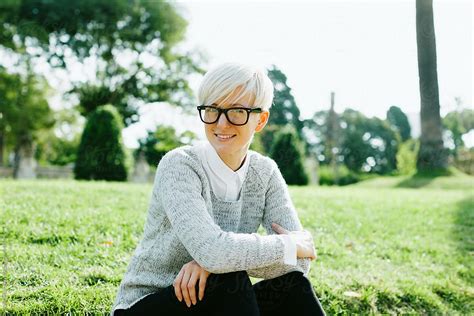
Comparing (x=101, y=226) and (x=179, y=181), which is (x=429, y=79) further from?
(x=179, y=181)

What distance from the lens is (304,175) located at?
1372 cm

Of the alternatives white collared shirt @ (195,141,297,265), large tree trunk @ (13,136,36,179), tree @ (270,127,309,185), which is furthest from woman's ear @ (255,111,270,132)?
large tree trunk @ (13,136,36,179)

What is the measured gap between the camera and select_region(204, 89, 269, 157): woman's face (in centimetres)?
202

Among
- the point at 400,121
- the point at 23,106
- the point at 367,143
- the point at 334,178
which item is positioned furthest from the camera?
the point at 400,121

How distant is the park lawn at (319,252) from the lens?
298 centimetres

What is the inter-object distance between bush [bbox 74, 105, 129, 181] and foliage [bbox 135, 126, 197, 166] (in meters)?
10.7

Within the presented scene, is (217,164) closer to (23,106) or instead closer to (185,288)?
(185,288)

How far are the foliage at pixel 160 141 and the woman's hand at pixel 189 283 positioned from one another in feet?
71.6

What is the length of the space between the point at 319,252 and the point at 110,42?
81.0 feet

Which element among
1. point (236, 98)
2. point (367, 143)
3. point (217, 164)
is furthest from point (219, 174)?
point (367, 143)

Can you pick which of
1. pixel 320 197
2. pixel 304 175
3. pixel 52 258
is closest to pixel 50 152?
pixel 304 175

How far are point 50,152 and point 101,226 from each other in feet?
98.2

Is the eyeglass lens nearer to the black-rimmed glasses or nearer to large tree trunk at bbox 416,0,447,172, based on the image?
the black-rimmed glasses

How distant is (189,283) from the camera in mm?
1751
